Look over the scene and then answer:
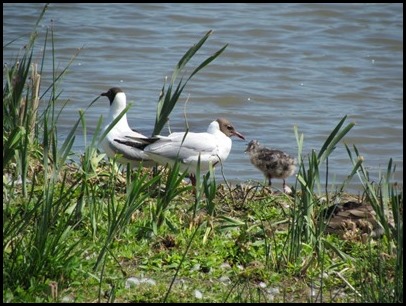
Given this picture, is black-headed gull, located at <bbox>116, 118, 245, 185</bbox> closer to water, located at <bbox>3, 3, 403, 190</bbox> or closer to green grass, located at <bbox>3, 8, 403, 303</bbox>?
green grass, located at <bbox>3, 8, 403, 303</bbox>

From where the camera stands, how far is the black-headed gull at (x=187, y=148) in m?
7.22

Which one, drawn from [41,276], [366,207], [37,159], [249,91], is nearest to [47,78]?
[249,91]

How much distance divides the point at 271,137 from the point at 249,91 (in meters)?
2.27

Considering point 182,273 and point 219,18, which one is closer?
point 182,273

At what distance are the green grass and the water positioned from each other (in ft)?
11.6

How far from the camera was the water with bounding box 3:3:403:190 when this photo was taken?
11148 millimetres

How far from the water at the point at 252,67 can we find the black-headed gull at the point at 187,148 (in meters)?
1.35

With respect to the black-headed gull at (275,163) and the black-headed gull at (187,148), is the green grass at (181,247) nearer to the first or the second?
the black-headed gull at (187,148)

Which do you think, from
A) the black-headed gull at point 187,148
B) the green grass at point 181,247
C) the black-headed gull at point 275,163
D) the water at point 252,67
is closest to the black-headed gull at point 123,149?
the black-headed gull at point 187,148

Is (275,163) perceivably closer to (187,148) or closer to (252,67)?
(187,148)

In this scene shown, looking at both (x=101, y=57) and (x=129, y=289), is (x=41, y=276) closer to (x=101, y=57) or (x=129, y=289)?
(x=129, y=289)

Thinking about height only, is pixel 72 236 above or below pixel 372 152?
above

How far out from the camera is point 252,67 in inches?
567

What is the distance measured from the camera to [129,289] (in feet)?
15.8
